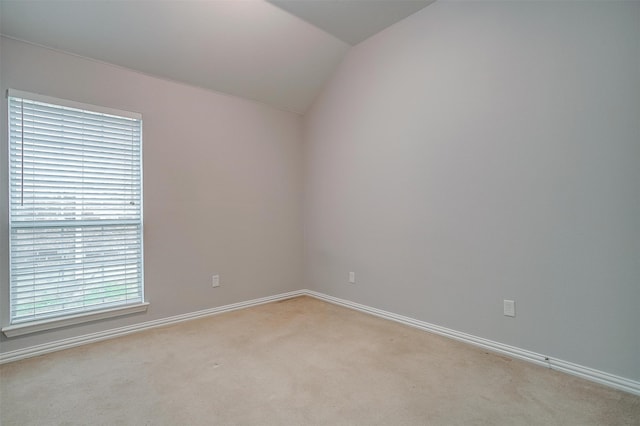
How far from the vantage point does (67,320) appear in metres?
2.52

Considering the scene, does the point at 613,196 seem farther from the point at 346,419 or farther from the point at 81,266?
the point at 81,266

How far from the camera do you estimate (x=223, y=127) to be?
348 cm

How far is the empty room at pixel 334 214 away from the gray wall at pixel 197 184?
0.07ft

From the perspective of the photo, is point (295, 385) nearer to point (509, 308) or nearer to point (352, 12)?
point (509, 308)

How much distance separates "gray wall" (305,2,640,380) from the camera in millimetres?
1940

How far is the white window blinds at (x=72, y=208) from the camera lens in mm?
2379

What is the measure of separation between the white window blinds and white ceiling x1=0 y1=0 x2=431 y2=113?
516mm

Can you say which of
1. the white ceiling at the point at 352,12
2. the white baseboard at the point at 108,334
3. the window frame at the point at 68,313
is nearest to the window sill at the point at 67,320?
the window frame at the point at 68,313

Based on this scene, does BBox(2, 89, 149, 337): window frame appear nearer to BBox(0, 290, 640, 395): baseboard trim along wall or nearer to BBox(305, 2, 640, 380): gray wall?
BBox(0, 290, 640, 395): baseboard trim along wall

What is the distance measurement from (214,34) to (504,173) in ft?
9.15

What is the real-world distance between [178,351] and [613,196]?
3.23 metres

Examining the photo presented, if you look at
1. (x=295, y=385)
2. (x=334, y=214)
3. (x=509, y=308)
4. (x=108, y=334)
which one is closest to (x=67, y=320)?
(x=108, y=334)

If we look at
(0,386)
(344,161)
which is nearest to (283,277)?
(344,161)

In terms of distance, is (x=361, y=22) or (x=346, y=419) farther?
(x=361, y=22)
